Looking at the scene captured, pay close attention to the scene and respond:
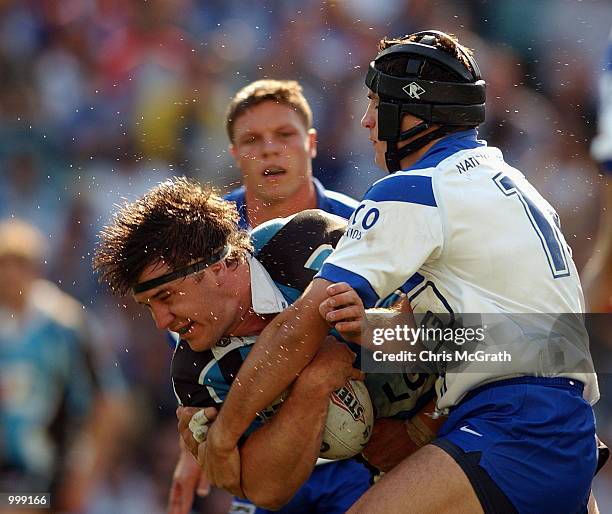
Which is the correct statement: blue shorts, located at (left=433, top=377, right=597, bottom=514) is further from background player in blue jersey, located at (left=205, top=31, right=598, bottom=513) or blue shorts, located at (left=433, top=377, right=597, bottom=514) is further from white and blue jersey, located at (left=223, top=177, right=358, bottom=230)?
white and blue jersey, located at (left=223, top=177, right=358, bottom=230)

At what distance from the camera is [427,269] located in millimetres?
4277

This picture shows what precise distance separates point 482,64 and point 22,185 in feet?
12.9

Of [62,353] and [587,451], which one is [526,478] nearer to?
[587,451]

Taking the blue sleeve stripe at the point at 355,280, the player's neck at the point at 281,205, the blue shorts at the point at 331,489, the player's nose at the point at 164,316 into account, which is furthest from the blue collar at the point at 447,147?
the blue shorts at the point at 331,489

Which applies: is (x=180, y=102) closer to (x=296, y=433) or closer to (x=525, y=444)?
(x=296, y=433)

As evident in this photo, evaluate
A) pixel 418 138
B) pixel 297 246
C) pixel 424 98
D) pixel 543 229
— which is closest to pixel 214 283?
pixel 297 246

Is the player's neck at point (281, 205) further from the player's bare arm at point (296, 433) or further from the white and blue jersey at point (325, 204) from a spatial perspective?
the player's bare arm at point (296, 433)

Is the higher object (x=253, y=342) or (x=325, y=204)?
(x=325, y=204)

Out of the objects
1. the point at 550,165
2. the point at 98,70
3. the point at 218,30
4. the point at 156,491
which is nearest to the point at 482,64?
the point at 550,165

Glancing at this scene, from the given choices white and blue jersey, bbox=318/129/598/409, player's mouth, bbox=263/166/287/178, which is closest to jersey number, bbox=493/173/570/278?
white and blue jersey, bbox=318/129/598/409

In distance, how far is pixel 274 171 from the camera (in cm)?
641

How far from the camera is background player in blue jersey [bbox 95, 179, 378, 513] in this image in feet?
15.0

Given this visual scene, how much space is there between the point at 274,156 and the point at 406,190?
2.38 metres

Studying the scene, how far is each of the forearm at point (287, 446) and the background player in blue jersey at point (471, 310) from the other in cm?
12
